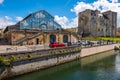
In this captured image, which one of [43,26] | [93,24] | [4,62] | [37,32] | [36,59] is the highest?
[93,24]

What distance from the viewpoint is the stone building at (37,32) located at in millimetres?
46678

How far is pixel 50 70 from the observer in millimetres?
32469

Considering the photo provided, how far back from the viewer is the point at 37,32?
51281 mm

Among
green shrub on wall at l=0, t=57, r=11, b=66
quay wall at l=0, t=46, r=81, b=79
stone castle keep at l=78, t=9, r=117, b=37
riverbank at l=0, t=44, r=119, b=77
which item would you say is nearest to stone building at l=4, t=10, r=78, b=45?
riverbank at l=0, t=44, r=119, b=77

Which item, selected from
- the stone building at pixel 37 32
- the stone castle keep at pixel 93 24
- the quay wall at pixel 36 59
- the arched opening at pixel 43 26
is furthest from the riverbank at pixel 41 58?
the stone castle keep at pixel 93 24

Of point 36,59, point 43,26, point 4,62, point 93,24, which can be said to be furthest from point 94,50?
point 93,24

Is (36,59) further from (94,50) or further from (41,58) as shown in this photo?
(94,50)

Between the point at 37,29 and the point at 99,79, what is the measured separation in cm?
3004

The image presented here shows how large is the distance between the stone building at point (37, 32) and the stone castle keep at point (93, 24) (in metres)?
44.1

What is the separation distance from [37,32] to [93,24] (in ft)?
191

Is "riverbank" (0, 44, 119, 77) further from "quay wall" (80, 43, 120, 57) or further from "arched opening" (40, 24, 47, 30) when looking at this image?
"arched opening" (40, 24, 47, 30)

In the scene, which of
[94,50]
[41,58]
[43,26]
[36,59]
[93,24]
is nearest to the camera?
[36,59]

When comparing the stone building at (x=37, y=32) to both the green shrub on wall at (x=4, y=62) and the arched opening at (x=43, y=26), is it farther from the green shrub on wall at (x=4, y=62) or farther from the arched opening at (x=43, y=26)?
Answer: the green shrub on wall at (x=4, y=62)

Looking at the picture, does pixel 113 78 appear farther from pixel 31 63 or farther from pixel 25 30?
pixel 25 30
